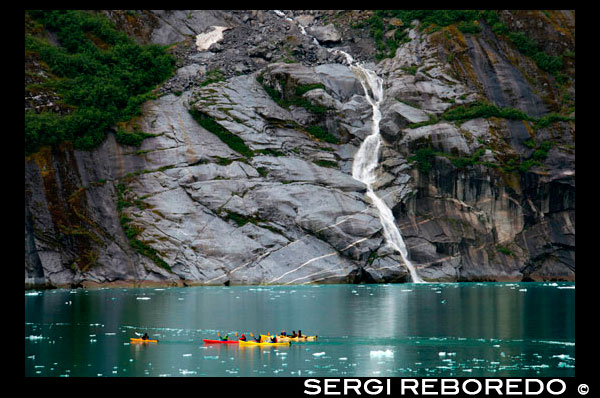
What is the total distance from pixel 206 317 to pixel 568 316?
937 inches

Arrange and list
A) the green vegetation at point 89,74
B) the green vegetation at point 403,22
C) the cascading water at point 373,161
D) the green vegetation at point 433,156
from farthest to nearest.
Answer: the green vegetation at point 403,22
the green vegetation at point 433,156
the green vegetation at point 89,74
the cascading water at point 373,161

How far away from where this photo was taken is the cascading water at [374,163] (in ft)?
273

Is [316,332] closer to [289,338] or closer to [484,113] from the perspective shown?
[289,338]

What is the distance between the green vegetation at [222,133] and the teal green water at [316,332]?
24851mm

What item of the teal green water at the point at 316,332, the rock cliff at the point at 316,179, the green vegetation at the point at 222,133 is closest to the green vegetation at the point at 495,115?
the rock cliff at the point at 316,179

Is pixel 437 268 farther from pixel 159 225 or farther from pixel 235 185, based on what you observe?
pixel 159 225

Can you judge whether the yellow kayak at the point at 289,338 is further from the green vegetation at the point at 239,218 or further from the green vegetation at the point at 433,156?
the green vegetation at the point at 433,156

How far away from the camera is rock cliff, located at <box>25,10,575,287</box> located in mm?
79875

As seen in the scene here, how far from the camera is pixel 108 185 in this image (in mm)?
85062

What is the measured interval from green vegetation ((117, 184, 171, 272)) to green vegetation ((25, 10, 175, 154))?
7.22 m

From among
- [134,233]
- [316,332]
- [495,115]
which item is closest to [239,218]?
[134,233]

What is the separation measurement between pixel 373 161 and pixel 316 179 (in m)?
8.67

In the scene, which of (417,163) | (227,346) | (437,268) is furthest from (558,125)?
(227,346)

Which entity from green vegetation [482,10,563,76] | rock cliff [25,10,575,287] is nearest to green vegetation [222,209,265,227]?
rock cliff [25,10,575,287]
